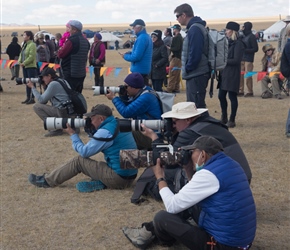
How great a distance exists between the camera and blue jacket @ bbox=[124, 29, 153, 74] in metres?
7.39

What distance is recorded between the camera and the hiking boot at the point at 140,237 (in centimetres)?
387

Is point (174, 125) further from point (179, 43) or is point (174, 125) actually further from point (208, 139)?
point (179, 43)

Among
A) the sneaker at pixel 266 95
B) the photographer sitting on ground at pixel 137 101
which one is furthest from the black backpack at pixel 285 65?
the sneaker at pixel 266 95

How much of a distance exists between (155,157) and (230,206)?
29.4 inches

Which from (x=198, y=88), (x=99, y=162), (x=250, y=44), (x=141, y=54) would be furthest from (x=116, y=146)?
(x=250, y=44)

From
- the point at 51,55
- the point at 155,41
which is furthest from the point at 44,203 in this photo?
the point at 51,55

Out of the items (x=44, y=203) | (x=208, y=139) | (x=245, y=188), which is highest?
(x=208, y=139)

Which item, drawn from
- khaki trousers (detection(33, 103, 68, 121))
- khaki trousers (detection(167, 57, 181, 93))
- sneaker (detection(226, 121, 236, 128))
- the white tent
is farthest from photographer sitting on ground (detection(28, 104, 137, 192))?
the white tent

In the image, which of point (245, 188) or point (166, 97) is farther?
point (166, 97)

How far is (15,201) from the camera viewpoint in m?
5.11

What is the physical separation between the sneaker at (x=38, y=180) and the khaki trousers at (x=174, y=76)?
24.7 ft

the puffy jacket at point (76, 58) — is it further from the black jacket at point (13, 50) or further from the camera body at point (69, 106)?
the black jacket at point (13, 50)

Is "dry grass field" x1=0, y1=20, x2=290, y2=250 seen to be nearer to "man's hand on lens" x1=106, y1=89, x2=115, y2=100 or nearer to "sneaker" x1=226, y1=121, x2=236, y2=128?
"sneaker" x1=226, y1=121, x2=236, y2=128

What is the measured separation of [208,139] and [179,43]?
941 centimetres
